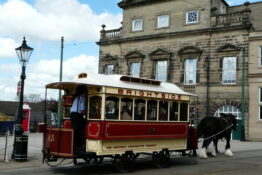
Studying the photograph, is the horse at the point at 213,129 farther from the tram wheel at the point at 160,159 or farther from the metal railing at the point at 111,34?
the metal railing at the point at 111,34

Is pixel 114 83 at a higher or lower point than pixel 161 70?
lower

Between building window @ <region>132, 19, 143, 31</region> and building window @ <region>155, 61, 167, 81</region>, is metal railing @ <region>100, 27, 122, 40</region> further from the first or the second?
building window @ <region>155, 61, 167, 81</region>

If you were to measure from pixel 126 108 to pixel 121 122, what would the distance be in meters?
0.55

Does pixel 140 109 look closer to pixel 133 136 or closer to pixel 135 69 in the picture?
pixel 133 136

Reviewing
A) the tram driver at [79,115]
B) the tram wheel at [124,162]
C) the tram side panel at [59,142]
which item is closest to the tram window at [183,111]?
the tram wheel at [124,162]

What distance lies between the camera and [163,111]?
13344 millimetres

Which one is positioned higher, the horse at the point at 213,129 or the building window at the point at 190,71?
the building window at the point at 190,71

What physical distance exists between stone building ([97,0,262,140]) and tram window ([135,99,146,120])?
842 inches

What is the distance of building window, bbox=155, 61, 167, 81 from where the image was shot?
37594mm

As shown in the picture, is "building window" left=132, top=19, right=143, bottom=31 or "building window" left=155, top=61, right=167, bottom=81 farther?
"building window" left=132, top=19, right=143, bottom=31

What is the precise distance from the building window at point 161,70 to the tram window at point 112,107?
85.3 feet

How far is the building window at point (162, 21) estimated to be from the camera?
38006 mm

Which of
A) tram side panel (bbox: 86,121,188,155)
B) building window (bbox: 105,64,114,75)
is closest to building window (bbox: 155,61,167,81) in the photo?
building window (bbox: 105,64,114,75)

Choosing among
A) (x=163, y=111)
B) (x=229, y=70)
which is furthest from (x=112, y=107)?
(x=229, y=70)
